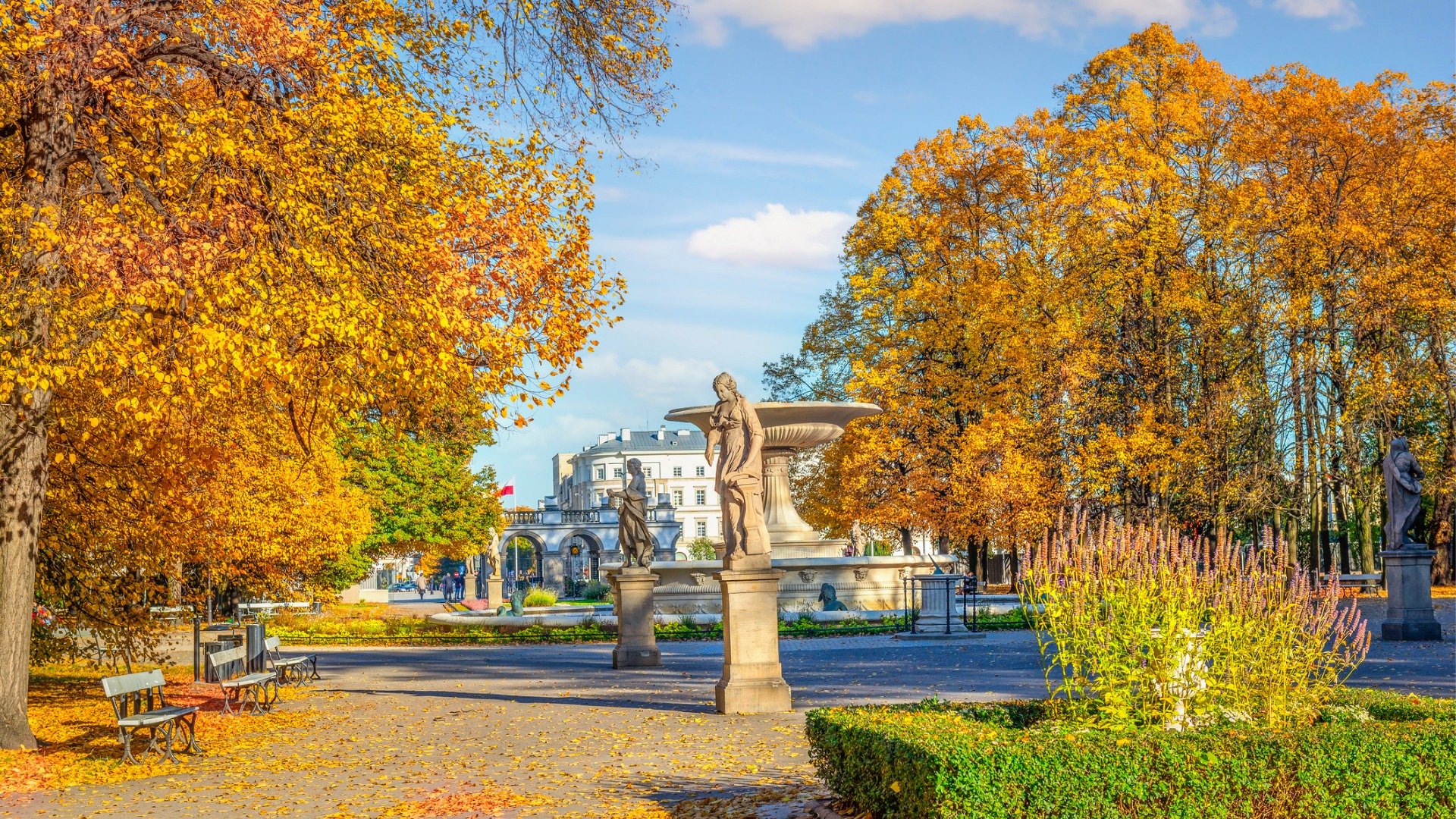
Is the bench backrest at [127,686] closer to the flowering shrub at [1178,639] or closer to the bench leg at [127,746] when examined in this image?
the bench leg at [127,746]

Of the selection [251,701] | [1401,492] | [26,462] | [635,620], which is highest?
[26,462]

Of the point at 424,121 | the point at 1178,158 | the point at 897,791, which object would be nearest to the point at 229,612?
the point at 1178,158

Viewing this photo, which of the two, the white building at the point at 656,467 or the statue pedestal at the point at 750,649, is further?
the white building at the point at 656,467

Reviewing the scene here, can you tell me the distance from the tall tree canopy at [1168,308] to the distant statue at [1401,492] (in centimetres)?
686

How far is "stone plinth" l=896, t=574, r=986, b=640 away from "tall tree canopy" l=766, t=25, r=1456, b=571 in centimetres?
698

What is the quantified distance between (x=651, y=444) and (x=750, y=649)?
120m

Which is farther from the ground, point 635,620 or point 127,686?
point 127,686

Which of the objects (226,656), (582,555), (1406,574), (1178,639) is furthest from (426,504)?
(1178,639)

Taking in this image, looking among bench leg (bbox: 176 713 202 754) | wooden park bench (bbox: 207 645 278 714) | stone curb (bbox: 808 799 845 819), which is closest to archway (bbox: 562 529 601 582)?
wooden park bench (bbox: 207 645 278 714)

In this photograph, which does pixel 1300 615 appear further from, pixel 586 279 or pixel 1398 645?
pixel 1398 645

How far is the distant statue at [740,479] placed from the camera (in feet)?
40.9

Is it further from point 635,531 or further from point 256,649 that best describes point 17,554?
point 635,531

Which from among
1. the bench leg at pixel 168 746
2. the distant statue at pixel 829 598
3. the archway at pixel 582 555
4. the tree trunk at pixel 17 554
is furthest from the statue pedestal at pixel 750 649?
the archway at pixel 582 555

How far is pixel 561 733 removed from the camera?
37.2 feet
